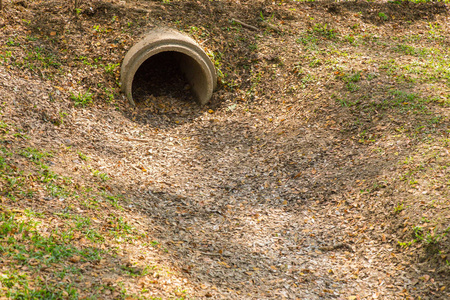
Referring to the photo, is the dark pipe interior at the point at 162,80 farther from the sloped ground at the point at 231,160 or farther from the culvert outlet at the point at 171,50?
the culvert outlet at the point at 171,50

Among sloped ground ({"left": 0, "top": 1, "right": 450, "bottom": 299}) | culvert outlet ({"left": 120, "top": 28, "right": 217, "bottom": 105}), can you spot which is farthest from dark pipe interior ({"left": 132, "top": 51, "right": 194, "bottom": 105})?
culvert outlet ({"left": 120, "top": 28, "right": 217, "bottom": 105})

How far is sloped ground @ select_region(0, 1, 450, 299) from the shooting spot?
421cm

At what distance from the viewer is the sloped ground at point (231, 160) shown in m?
4.21

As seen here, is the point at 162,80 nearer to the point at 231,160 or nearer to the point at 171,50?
the point at 171,50

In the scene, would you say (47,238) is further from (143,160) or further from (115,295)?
(143,160)

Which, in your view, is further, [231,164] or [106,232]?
[231,164]

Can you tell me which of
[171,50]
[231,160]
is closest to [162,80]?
[171,50]

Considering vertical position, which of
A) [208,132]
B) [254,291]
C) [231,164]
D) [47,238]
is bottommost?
[254,291]

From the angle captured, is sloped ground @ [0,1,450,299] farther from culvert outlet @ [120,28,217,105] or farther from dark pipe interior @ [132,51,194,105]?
culvert outlet @ [120,28,217,105]

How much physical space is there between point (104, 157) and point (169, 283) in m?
2.71

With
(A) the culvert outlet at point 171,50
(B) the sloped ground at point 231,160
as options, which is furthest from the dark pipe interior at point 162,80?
(A) the culvert outlet at point 171,50

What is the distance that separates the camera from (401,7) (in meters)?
10.4

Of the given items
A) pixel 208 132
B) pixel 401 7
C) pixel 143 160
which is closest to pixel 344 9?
pixel 401 7

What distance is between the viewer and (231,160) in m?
6.70
